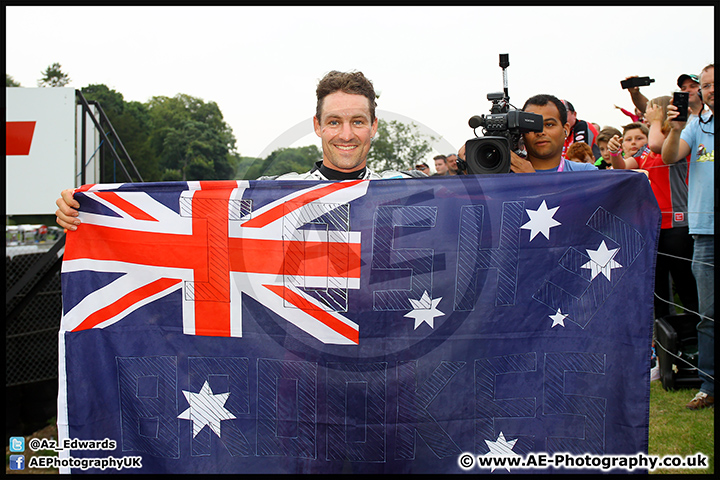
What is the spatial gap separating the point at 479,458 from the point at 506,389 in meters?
0.38

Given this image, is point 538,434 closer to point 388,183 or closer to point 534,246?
point 534,246

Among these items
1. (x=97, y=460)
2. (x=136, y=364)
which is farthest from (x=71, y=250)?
(x=97, y=460)

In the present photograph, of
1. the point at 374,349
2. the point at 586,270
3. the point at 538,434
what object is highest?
the point at 586,270

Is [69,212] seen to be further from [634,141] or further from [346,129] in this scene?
[634,141]

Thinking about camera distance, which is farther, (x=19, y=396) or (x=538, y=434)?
(x=19, y=396)

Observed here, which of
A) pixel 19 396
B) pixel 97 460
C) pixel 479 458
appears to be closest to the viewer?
pixel 479 458

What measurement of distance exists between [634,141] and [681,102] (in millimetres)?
1619

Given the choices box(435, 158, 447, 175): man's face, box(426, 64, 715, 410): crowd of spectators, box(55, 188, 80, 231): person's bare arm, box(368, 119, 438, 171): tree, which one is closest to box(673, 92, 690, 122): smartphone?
box(426, 64, 715, 410): crowd of spectators

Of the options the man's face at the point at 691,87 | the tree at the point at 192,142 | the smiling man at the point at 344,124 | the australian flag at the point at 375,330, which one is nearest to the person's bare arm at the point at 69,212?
the australian flag at the point at 375,330

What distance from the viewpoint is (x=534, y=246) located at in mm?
2648

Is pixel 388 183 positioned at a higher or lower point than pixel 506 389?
higher

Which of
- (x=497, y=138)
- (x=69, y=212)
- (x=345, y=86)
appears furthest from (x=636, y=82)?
(x=69, y=212)

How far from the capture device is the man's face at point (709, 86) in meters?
3.64

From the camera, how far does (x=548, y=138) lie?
3330 millimetres
